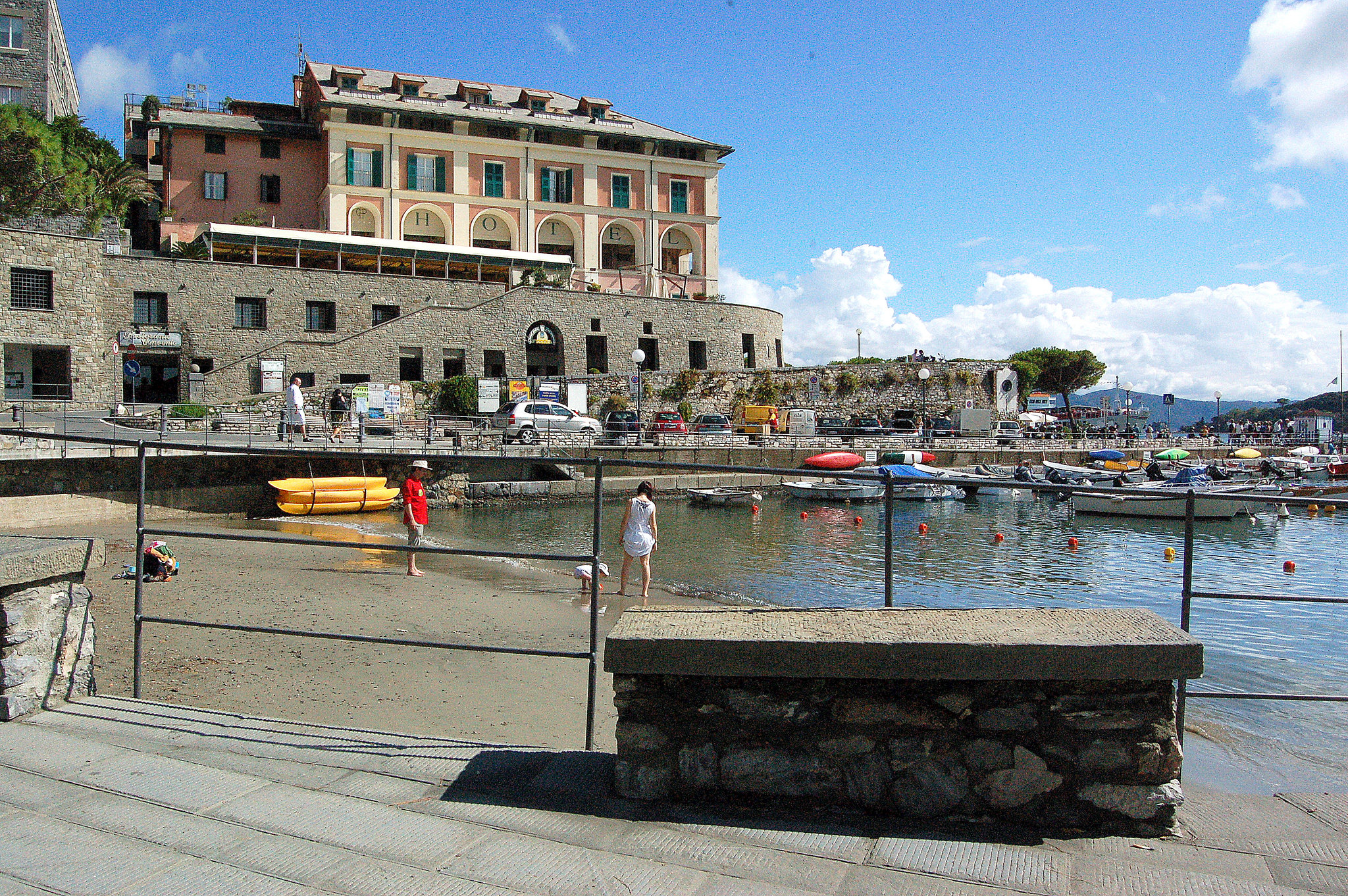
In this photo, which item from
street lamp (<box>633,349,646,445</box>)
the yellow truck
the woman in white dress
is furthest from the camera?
the yellow truck

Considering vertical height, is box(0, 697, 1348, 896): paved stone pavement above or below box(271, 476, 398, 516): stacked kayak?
above

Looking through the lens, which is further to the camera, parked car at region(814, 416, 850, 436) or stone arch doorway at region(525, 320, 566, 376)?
stone arch doorway at region(525, 320, 566, 376)

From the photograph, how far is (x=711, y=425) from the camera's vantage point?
43.4 meters

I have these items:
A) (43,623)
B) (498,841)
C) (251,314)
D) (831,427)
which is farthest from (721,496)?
(498,841)

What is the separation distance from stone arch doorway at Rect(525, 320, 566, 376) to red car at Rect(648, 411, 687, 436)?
10.1 meters

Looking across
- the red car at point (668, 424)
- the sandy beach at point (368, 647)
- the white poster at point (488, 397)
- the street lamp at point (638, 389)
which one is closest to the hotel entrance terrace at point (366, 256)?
the street lamp at point (638, 389)

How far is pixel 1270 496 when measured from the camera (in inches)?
175

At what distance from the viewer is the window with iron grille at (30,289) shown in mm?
35875

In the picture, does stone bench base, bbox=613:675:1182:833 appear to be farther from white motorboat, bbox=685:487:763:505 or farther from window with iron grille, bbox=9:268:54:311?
window with iron grille, bbox=9:268:54:311

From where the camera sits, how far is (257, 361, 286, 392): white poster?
38.2 meters

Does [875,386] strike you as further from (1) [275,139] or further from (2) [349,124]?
(1) [275,139]

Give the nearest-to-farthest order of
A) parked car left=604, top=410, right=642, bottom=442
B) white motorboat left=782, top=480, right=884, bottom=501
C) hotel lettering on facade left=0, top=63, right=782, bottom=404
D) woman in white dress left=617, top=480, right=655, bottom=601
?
woman in white dress left=617, top=480, right=655, bottom=601 → white motorboat left=782, top=480, right=884, bottom=501 → parked car left=604, top=410, right=642, bottom=442 → hotel lettering on facade left=0, top=63, right=782, bottom=404

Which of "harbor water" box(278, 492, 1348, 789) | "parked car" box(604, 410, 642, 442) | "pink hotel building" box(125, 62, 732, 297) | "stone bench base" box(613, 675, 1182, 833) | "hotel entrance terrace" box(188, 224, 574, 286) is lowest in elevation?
"harbor water" box(278, 492, 1348, 789)

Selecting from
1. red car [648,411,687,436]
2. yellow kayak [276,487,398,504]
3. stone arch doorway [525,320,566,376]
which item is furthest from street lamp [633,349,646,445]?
yellow kayak [276,487,398,504]
